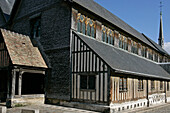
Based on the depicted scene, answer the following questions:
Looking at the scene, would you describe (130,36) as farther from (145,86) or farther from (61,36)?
(61,36)

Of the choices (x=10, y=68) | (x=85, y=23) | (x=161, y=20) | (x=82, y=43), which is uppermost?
(x=161, y=20)

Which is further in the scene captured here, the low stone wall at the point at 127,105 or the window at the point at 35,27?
the window at the point at 35,27

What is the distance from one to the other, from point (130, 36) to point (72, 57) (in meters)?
11.0

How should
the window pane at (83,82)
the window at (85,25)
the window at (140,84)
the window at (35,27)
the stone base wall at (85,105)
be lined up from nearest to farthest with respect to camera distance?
the stone base wall at (85,105) → the window pane at (83,82) → the window at (85,25) → the window at (140,84) → the window at (35,27)

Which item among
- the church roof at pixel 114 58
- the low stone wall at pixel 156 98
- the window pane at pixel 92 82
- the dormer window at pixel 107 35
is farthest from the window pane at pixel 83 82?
the low stone wall at pixel 156 98

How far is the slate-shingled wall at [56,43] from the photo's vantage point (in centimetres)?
1423

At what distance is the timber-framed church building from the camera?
12.4 m

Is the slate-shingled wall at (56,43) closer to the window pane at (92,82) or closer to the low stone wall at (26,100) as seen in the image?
the low stone wall at (26,100)

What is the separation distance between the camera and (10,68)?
13.3m

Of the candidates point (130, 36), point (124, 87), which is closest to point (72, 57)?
point (124, 87)

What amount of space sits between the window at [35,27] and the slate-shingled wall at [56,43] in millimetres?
483

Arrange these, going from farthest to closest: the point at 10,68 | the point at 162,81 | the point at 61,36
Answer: the point at 162,81 → the point at 61,36 → the point at 10,68

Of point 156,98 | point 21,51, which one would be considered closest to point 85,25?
point 21,51

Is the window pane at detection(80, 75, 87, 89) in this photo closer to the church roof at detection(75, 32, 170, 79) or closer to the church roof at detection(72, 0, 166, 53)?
the church roof at detection(75, 32, 170, 79)
